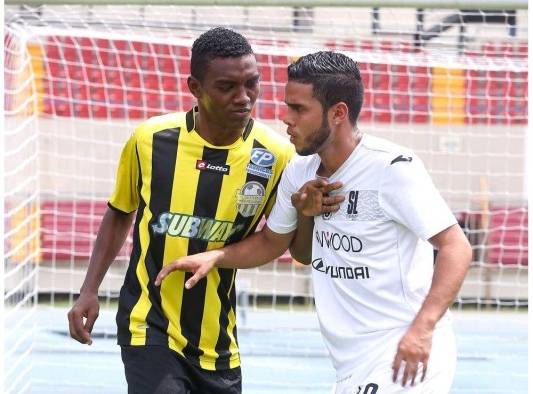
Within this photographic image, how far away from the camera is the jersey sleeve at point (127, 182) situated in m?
3.86

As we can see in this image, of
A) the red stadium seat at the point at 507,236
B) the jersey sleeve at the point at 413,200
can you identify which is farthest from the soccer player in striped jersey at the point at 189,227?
the red stadium seat at the point at 507,236

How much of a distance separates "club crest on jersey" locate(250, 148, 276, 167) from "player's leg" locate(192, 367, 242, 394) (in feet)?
2.50

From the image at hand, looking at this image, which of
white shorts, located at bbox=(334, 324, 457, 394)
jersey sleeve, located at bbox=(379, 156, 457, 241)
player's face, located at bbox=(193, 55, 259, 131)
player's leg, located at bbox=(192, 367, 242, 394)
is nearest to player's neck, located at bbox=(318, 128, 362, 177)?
jersey sleeve, located at bbox=(379, 156, 457, 241)

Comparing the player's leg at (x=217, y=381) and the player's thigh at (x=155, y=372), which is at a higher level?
the player's thigh at (x=155, y=372)

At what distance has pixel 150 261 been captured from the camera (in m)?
3.73

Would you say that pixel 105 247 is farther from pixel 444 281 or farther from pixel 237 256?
pixel 444 281

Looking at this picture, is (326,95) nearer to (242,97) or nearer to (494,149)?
(242,97)

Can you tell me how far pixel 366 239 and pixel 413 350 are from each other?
16.2 inches

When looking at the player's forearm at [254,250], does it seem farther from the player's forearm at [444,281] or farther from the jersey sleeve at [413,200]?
the player's forearm at [444,281]

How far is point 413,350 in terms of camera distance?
9.81 ft

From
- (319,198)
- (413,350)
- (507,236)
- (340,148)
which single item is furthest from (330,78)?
(507,236)

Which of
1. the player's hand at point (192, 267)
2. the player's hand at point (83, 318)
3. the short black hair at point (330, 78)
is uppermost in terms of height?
the short black hair at point (330, 78)

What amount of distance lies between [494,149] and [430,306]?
28.6 feet

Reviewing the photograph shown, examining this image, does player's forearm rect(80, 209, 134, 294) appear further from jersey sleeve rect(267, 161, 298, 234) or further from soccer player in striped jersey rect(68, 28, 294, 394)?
jersey sleeve rect(267, 161, 298, 234)
